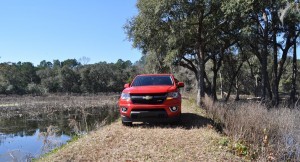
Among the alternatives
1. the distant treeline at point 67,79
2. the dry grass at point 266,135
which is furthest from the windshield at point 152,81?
the distant treeline at point 67,79

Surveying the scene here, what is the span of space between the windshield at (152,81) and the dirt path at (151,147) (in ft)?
6.80

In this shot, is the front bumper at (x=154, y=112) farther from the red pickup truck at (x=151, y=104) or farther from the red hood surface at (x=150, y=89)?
the red hood surface at (x=150, y=89)

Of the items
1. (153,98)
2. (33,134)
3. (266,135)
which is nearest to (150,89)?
(153,98)

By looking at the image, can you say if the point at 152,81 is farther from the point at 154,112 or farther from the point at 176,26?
the point at 176,26

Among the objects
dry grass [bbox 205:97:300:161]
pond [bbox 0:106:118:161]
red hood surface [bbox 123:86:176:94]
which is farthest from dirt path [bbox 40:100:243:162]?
pond [bbox 0:106:118:161]

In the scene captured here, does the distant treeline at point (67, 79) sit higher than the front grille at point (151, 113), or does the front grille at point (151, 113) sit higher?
the distant treeline at point (67, 79)

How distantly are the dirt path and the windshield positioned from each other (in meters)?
2.07

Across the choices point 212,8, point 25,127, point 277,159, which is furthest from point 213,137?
point 25,127

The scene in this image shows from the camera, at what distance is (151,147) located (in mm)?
7730

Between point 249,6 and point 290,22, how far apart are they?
5.84 metres

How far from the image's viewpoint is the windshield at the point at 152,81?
11.5 meters

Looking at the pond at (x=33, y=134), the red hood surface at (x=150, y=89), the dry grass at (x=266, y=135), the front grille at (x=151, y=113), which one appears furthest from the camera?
the pond at (x=33, y=134)

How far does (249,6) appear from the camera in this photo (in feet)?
66.4

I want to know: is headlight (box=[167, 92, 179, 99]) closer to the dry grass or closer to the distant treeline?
the dry grass
